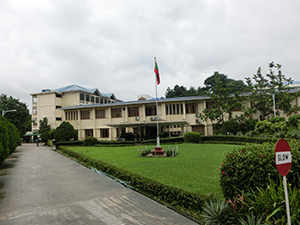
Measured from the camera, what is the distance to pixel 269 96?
84.1 ft

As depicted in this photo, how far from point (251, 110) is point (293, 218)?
954 inches

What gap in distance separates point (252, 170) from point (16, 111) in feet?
131

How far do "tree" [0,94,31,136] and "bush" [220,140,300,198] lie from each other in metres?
39.2

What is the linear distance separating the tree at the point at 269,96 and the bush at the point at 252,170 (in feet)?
75.6

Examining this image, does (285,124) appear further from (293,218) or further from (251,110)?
(293,218)

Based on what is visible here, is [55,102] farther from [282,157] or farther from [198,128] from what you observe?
[282,157]

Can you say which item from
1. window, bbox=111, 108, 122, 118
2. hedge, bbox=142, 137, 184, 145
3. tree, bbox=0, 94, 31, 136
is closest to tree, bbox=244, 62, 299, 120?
hedge, bbox=142, 137, 184, 145

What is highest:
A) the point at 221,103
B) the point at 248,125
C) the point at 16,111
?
the point at 16,111

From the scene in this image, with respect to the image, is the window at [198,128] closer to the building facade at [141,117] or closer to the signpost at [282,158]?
the building facade at [141,117]

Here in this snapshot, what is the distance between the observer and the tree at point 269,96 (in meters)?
25.1

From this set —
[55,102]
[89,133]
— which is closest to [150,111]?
[89,133]

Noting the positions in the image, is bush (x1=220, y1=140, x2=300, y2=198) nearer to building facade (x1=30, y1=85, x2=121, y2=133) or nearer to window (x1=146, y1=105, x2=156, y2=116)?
window (x1=146, y1=105, x2=156, y2=116)

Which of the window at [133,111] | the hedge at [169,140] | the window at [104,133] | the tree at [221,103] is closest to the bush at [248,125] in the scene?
the tree at [221,103]

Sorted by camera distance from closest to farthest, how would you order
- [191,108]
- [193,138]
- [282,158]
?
[282,158] < [193,138] < [191,108]
